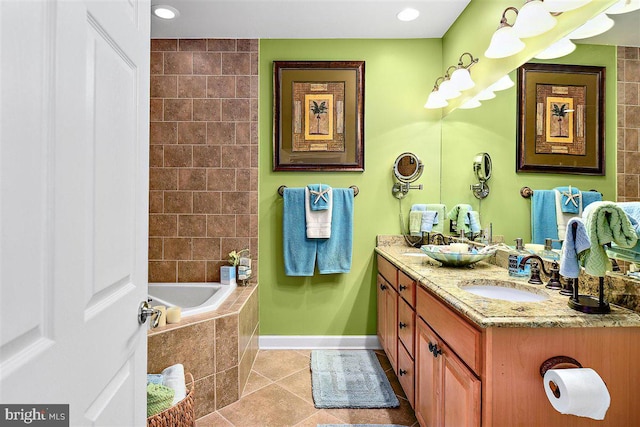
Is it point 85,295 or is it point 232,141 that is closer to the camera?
point 85,295

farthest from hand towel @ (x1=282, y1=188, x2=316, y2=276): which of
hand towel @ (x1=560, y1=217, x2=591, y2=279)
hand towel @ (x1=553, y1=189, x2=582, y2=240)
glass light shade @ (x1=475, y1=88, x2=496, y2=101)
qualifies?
hand towel @ (x1=560, y1=217, x2=591, y2=279)

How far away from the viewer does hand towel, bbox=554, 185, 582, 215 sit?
133 centimetres

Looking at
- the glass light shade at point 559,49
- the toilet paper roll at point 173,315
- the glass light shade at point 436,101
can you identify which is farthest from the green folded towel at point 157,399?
the glass light shade at point 436,101

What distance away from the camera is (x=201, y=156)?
2.71 m

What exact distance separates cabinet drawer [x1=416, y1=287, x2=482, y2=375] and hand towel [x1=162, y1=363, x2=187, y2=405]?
3.87 ft

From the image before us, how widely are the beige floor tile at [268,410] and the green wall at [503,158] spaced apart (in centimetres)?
154

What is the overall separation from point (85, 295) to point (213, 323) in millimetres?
1305

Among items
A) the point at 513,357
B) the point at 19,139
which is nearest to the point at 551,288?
the point at 513,357

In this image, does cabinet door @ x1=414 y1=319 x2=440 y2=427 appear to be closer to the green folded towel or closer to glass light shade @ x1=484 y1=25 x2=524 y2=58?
the green folded towel

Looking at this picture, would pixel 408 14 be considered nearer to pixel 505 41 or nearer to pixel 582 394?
pixel 505 41

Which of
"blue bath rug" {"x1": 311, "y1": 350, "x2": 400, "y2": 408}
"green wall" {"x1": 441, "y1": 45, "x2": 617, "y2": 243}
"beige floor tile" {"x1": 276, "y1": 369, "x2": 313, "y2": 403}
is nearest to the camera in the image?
"green wall" {"x1": 441, "y1": 45, "x2": 617, "y2": 243}

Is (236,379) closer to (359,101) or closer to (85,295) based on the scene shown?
(85,295)

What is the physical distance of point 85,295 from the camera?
2.13 feet

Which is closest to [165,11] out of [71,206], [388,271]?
[71,206]
